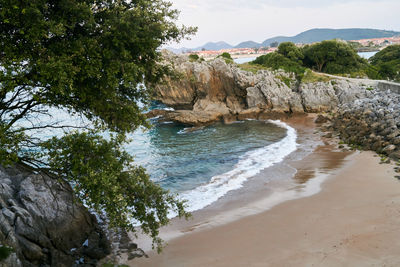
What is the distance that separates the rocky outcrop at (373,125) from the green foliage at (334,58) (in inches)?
1326

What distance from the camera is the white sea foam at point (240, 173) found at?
1761cm

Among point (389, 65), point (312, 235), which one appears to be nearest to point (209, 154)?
point (312, 235)

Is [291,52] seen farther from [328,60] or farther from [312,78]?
[312,78]

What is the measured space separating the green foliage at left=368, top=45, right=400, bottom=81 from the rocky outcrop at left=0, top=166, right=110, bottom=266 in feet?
183

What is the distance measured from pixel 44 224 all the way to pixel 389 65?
7072 centimetres

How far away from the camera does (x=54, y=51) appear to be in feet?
28.6

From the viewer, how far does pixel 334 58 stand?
227ft

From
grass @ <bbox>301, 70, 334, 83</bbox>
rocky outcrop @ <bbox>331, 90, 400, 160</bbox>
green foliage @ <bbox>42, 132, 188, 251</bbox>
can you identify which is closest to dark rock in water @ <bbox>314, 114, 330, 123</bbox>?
rocky outcrop @ <bbox>331, 90, 400, 160</bbox>

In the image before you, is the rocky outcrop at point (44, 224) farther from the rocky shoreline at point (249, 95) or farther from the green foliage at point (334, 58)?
the green foliage at point (334, 58)

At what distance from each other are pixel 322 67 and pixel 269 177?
196 ft

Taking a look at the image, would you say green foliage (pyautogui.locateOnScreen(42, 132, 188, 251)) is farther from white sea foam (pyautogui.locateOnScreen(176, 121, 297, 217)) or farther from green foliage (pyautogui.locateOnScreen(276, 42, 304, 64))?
green foliage (pyautogui.locateOnScreen(276, 42, 304, 64))

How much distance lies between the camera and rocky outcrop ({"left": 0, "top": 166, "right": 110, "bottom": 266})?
9305 mm

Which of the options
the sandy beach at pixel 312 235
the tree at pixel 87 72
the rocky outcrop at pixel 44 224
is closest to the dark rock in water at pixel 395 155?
the sandy beach at pixel 312 235

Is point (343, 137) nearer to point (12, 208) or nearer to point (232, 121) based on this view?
point (232, 121)
